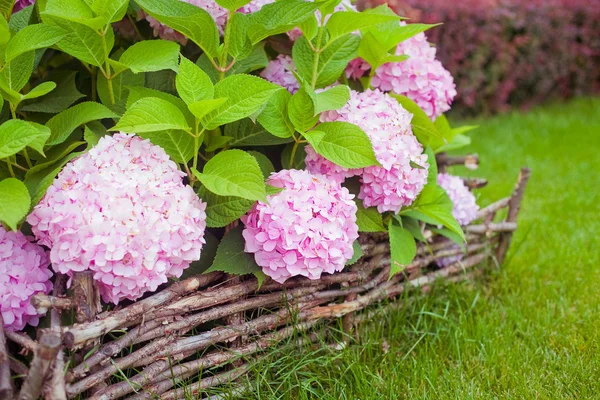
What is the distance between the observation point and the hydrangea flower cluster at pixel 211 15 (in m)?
1.78

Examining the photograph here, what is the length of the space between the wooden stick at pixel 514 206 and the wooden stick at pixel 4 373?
73.1 inches

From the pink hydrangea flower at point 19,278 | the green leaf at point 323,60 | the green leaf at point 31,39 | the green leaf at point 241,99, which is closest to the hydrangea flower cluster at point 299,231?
the green leaf at point 241,99

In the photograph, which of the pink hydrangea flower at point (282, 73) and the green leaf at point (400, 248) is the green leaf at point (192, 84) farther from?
the green leaf at point (400, 248)

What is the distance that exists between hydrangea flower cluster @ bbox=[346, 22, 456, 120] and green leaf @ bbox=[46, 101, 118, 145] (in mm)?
819

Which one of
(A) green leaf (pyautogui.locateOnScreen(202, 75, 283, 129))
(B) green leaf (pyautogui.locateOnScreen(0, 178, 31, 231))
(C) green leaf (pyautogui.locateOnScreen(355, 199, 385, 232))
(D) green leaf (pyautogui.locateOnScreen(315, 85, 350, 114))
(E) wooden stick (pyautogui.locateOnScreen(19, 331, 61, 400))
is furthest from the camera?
(C) green leaf (pyautogui.locateOnScreen(355, 199, 385, 232))

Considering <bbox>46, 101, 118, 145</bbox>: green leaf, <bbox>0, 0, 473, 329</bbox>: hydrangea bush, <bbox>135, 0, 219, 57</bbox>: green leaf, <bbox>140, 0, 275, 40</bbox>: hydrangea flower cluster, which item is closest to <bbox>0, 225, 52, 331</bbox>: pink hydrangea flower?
<bbox>0, 0, 473, 329</bbox>: hydrangea bush

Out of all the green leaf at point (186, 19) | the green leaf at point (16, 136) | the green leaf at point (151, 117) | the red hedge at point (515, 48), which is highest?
the green leaf at point (186, 19)

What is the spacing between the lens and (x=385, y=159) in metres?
1.75

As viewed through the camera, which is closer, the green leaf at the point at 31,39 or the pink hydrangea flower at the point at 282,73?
the green leaf at the point at 31,39

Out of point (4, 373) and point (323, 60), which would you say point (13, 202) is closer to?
point (4, 373)

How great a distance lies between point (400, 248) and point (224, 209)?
1.84 ft

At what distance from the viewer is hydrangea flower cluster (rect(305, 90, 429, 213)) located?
1.77m

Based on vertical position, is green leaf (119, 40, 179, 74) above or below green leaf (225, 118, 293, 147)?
above

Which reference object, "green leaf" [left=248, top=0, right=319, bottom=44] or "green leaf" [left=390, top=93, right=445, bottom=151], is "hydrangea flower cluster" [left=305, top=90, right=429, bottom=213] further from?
"green leaf" [left=248, top=0, right=319, bottom=44]
